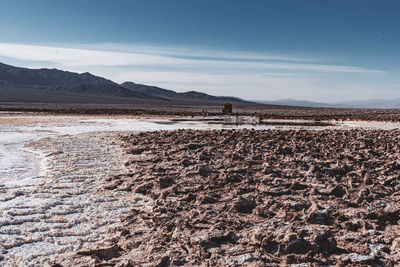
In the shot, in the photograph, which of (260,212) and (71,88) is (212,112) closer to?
(260,212)

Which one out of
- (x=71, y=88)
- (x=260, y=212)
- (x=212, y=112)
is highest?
(x=71, y=88)

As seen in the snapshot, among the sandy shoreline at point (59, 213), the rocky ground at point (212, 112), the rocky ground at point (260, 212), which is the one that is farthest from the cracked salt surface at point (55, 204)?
the rocky ground at point (212, 112)

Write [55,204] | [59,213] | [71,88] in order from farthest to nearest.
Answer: [71,88], [55,204], [59,213]

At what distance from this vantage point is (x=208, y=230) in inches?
150

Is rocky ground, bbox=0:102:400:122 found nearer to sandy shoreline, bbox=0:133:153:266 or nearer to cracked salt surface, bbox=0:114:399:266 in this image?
cracked salt surface, bbox=0:114:399:266

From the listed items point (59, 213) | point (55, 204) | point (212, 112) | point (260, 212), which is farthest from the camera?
point (212, 112)

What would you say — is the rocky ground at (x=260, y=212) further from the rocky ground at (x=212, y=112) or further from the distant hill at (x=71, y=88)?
the distant hill at (x=71, y=88)

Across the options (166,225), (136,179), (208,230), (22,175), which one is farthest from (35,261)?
(22,175)

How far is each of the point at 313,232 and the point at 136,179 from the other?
125 inches

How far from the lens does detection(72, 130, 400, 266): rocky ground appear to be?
3312 mm

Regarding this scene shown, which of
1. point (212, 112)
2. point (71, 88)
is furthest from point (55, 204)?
point (71, 88)

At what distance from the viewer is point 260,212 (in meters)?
4.40

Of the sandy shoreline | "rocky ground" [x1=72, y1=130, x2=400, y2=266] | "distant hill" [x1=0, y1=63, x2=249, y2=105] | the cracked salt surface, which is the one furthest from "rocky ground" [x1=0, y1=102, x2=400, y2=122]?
"distant hill" [x1=0, y1=63, x2=249, y2=105]

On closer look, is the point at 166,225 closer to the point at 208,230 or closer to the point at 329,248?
the point at 208,230
